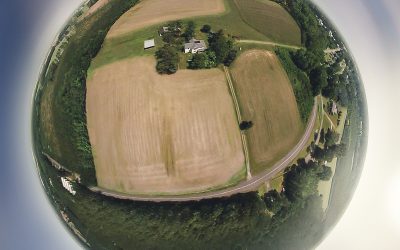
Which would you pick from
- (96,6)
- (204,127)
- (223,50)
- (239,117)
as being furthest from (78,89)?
(239,117)

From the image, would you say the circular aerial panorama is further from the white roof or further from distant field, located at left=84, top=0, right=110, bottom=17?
distant field, located at left=84, top=0, right=110, bottom=17

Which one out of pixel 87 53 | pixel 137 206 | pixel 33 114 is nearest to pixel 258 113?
pixel 137 206

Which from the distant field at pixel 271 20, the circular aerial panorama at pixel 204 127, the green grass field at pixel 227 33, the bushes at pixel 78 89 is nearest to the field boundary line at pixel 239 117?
the circular aerial panorama at pixel 204 127

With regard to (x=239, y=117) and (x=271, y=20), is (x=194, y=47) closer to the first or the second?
(x=239, y=117)

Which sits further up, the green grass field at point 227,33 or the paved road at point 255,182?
the green grass field at point 227,33

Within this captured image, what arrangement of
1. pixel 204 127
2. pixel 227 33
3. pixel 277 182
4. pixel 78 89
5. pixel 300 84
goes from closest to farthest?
pixel 204 127
pixel 277 182
pixel 300 84
pixel 227 33
pixel 78 89

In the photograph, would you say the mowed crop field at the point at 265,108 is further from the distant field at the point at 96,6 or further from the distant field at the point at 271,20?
the distant field at the point at 96,6
